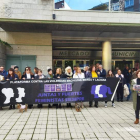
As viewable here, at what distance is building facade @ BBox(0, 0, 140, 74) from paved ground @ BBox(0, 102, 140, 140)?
5.70 metres

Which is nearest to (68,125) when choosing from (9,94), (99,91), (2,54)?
(99,91)

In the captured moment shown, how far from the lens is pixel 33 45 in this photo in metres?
12.2

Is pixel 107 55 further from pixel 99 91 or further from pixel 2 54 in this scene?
pixel 2 54

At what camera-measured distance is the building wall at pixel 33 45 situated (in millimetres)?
11945

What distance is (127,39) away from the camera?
13.8 metres

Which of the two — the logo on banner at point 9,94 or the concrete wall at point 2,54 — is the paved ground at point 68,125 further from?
the concrete wall at point 2,54

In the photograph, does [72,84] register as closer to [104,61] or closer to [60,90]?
[60,90]

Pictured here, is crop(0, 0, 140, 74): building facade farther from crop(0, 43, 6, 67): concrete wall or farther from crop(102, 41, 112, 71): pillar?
crop(0, 43, 6, 67): concrete wall

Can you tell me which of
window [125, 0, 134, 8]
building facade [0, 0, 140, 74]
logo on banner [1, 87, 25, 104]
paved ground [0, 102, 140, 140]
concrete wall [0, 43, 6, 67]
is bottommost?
paved ground [0, 102, 140, 140]

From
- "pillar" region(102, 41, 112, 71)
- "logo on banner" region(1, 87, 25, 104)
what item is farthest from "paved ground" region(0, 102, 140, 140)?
"pillar" region(102, 41, 112, 71)

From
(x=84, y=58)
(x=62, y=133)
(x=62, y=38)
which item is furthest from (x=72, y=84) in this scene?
(x=84, y=58)

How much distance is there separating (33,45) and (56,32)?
1.94 m

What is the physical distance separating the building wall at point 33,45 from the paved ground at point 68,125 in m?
5.97

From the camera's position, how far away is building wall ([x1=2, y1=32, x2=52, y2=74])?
11945mm
